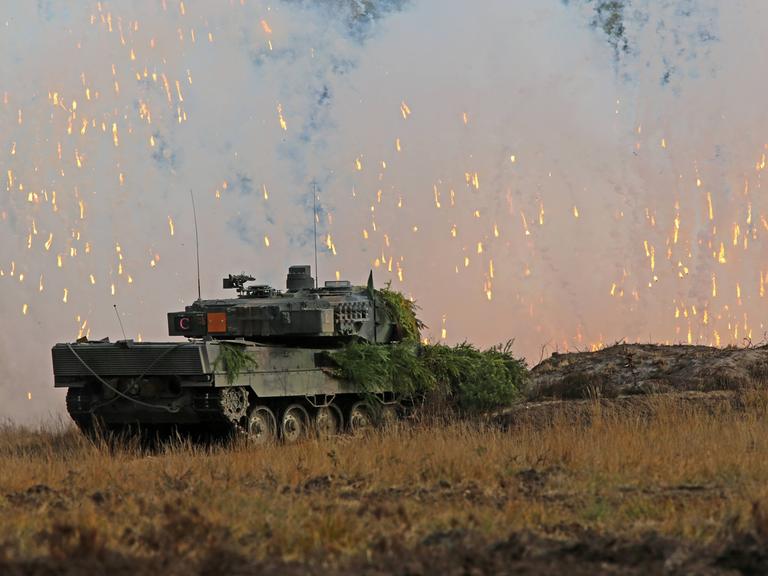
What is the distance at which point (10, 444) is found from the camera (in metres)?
18.8

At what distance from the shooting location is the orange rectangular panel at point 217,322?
63.0ft

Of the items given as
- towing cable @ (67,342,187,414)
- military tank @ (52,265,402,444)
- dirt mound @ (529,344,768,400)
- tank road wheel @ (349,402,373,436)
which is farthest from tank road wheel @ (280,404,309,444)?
dirt mound @ (529,344,768,400)

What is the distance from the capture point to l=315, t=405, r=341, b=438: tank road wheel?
19.1 m

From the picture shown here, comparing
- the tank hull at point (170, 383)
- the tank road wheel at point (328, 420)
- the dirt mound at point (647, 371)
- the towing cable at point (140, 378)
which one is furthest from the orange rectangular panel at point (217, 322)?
the dirt mound at point (647, 371)

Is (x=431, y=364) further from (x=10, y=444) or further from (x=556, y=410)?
(x=10, y=444)

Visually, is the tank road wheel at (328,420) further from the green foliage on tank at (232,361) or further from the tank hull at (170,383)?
the green foliage on tank at (232,361)

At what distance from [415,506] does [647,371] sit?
53.9ft

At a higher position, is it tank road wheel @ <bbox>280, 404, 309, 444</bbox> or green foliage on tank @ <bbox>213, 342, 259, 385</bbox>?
green foliage on tank @ <bbox>213, 342, 259, 385</bbox>

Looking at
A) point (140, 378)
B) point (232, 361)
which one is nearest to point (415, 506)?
point (232, 361)

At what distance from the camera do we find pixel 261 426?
17875 millimetres

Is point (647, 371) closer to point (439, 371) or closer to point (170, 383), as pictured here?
point (439, 371)

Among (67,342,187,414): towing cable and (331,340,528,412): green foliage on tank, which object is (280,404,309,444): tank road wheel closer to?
(331,340,528,412): green foliage on tank

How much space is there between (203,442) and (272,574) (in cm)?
1086

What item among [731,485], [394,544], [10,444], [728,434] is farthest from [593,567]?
[10,444]
